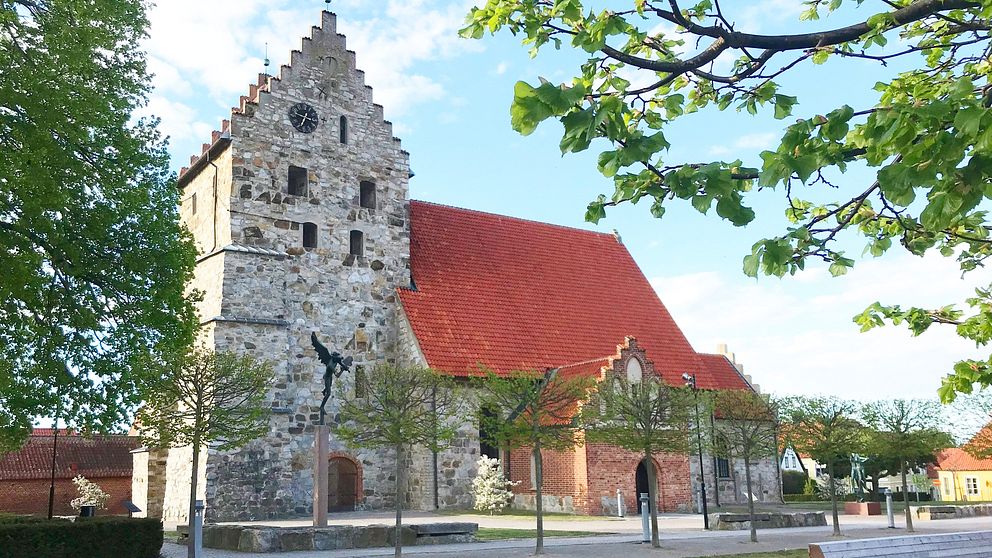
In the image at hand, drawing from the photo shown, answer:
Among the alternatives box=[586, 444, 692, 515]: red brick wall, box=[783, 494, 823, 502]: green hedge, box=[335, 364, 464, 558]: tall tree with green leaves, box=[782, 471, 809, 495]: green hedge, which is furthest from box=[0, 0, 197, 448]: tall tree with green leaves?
box=[782, 471, 809, 495]: green hedge

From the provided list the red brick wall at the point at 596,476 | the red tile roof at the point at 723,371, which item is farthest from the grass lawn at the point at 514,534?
the red tile roof at the point at 723,371

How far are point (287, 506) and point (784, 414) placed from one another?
15060 millimetres

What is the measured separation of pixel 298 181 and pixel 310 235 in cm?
194

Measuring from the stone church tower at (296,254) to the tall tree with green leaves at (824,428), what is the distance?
1351 cm

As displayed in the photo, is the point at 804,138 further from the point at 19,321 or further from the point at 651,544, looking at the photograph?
the point at 651,544

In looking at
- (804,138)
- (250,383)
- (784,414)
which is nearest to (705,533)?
(784,414)

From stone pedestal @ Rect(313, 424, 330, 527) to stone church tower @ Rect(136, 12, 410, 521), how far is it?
6449 mm

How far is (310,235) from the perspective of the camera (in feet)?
92.7

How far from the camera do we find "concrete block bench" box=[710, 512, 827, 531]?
2303cm

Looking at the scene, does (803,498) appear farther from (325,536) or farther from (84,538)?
(84,538)

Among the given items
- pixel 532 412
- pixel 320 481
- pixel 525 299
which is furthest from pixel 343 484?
pixel 532 412

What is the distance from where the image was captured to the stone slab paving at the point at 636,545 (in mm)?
16406

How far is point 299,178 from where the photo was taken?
28.4m

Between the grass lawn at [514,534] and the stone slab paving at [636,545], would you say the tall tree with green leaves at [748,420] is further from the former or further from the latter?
the grass lawn at [514,534]
